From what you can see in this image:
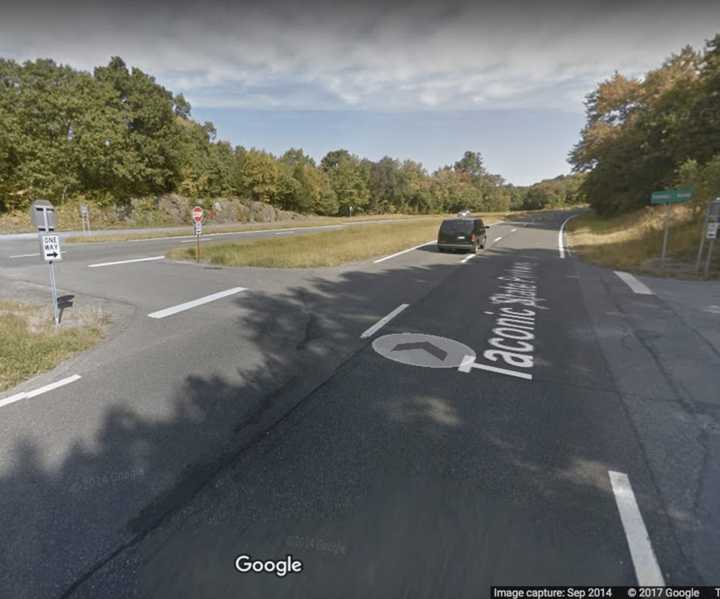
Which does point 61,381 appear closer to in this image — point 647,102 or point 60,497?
point 60,497

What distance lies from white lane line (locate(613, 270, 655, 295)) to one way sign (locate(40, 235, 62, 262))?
41.1ft

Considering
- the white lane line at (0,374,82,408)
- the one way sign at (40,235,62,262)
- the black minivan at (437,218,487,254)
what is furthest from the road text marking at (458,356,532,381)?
the black minivan at (437,218,487,254)

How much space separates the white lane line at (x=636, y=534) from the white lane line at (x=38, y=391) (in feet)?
17.5

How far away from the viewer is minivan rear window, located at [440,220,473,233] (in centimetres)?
1561

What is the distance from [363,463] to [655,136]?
3689 centimetres

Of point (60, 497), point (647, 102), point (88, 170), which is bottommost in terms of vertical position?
point (60, 497)

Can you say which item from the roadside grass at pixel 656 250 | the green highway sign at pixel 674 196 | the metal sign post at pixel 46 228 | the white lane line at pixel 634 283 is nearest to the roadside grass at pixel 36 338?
the metal sign post at pixel 46 228

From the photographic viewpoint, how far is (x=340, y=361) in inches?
183

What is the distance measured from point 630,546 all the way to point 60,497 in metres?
3.68

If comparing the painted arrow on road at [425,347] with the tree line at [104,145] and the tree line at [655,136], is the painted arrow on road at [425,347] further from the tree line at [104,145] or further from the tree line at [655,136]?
the tree line at [104,145]

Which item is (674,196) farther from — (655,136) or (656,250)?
(655,136)

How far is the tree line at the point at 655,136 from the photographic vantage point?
22.4 meters

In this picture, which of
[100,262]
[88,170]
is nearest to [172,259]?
[100,262]

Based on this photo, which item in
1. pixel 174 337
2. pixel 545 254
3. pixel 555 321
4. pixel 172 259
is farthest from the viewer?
pixel 545 254
